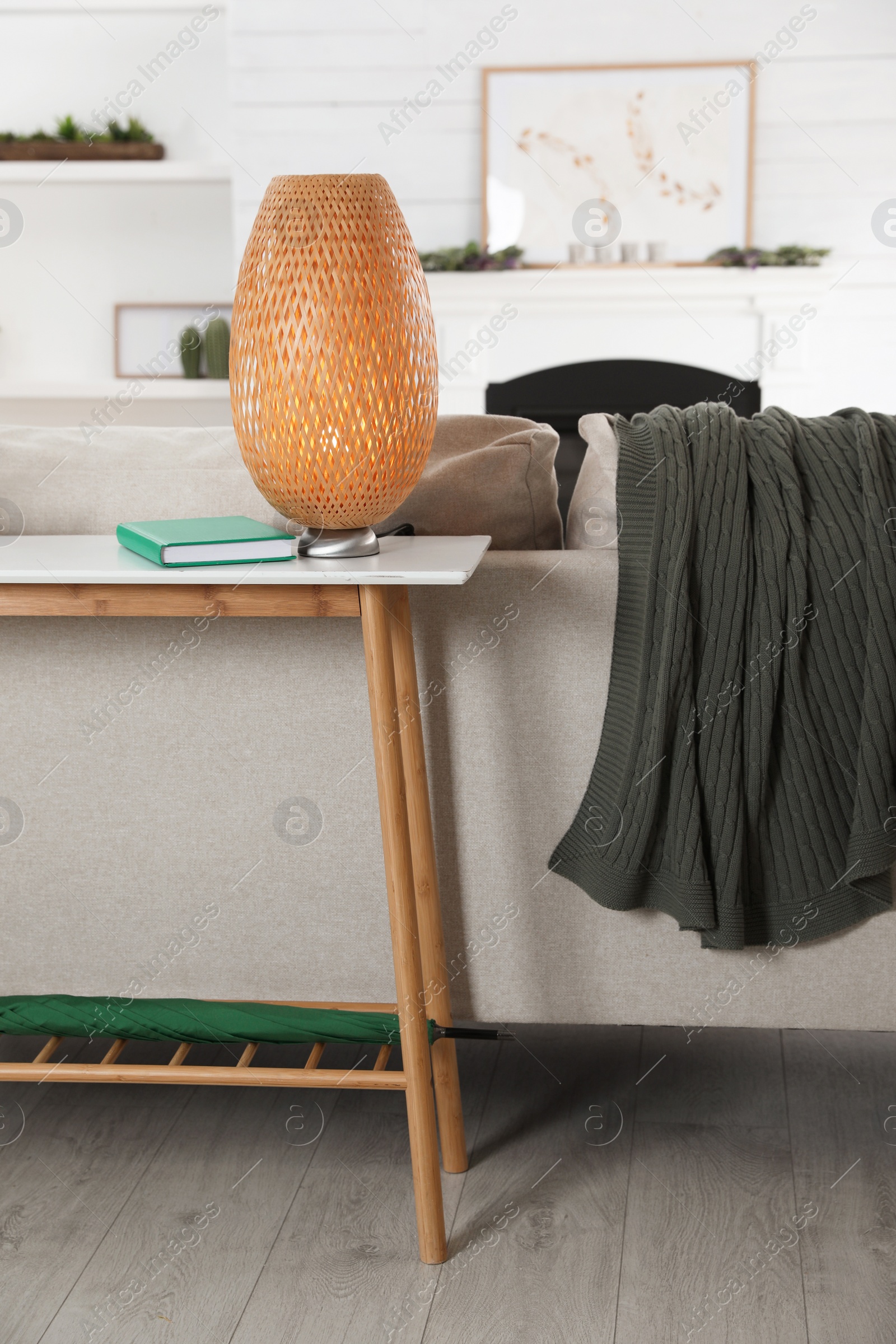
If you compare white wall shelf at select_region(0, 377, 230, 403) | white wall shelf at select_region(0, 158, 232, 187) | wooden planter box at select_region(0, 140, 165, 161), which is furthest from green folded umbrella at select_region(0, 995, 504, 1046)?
wooden planter box at select_region(0, 140, 165, 161)

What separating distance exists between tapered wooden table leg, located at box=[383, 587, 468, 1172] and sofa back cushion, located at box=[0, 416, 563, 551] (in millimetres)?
164

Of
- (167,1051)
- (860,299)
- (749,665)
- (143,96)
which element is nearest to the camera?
(749,665)

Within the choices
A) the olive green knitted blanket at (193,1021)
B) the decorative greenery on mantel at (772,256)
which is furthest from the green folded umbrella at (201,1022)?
the decorative greenery on mantel at (772,256)

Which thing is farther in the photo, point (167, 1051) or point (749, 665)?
point (167, 1051)

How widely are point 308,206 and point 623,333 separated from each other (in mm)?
3348

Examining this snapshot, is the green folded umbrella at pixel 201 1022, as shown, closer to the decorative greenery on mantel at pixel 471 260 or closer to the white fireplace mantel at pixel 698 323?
the white fireplace mantel at pixel 698 323

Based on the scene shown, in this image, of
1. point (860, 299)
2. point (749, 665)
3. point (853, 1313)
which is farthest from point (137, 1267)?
point (860, 299)

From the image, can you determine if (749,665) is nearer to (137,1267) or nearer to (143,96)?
(137,1267)

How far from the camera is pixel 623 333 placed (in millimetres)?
4344

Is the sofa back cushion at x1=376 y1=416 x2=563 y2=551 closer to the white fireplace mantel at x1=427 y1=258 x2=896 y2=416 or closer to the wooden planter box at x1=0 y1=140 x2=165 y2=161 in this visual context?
the white fireplace mantel at x1=427 y1=258 x2=896 y2=416

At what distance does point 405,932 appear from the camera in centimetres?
125

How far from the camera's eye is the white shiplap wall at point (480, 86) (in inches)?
165

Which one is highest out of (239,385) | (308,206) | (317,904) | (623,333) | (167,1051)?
(308,206)

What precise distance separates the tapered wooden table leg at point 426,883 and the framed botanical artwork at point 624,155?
3403 mm
